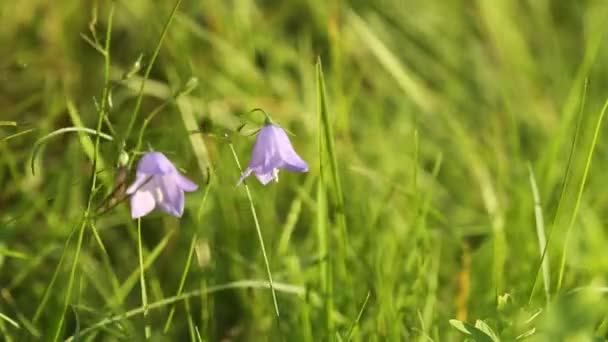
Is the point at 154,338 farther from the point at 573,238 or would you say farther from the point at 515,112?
the point at 515,112

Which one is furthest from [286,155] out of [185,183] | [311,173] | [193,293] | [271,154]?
[311,173]

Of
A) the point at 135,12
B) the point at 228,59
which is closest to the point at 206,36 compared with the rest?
the point at 228,59

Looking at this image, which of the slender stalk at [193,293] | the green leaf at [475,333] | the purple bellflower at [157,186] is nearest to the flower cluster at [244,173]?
the purple bellflower at [157,186]

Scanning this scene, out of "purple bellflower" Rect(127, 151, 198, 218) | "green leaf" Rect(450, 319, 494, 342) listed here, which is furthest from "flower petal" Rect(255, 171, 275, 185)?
"green leaf" Rect(450, 319, 494, 342)

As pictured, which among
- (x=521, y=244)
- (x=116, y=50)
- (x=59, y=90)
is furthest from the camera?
(x=116, y=50)

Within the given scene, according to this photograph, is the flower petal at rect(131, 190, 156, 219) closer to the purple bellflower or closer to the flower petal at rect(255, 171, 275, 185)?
the purple bellflower

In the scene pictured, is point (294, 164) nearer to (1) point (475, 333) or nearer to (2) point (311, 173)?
(1) point (475, 333)
